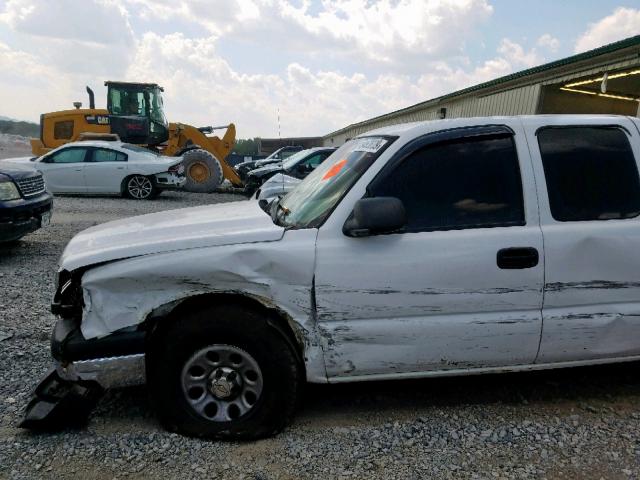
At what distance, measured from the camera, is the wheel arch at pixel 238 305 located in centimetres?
249

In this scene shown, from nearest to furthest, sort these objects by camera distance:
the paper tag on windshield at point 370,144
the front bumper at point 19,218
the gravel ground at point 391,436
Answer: the gravel ground at point 391,436 → the paper tag on windshield at point 370,144 → the front bumper at point 19,218

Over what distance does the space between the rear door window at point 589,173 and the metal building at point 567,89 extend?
6.69 m

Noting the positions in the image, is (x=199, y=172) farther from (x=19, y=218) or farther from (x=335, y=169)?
(x=335, y=169)

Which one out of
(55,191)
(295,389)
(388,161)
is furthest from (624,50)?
(55,191)

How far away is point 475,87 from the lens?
16.1 metres

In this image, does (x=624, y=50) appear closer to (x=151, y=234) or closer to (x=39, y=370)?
(x=151, y=234)

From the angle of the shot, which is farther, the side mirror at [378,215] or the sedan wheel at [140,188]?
the sedan wheel at [140,188]

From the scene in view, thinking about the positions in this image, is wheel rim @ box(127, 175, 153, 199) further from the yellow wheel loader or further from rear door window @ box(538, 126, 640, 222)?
rear door window @ box(538, 126, 640, 222)

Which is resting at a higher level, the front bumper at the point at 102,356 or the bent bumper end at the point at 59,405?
the front bumper at the point at 102,356

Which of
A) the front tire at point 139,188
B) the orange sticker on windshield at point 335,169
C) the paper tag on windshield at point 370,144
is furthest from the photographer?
the front tire at point 139,188

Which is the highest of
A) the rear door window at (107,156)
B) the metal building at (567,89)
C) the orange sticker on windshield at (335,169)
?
the metal building at (567,89)

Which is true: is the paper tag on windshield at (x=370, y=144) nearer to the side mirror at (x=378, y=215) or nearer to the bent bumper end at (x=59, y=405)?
the side mirror at (x=378, y=215)

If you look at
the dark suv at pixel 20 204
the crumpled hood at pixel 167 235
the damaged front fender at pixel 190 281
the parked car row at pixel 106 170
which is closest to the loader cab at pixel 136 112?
the parked car row at pixel 106 170

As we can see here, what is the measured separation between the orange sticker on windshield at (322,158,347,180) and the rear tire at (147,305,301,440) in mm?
990
